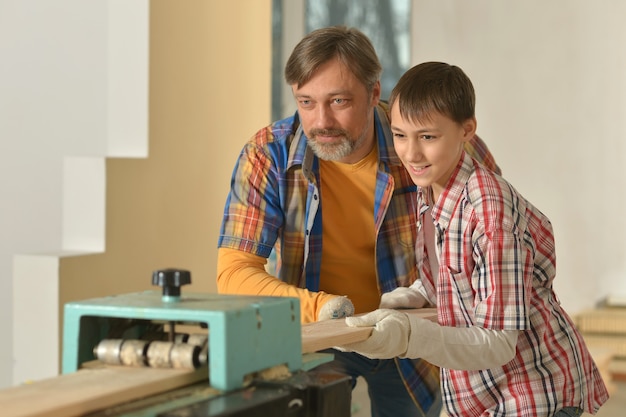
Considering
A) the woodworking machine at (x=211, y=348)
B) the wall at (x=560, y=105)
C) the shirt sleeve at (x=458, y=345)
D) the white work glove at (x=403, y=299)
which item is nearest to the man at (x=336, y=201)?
the white work glove at (x=403, y=299)

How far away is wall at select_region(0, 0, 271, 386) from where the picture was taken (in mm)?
3871

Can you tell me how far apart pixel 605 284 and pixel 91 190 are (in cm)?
473

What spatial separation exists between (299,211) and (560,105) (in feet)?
15.7

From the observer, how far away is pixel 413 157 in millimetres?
1962

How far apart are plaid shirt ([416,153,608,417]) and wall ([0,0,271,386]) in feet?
7.10

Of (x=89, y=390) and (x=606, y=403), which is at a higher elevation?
(x=89, y=390)

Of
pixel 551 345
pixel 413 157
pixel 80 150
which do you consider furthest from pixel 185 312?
pixel 80 150

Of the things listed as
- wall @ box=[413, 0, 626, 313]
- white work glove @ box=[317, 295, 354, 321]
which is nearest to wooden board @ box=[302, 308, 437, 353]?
white work glove @ box=[317, 295, 354, 321]

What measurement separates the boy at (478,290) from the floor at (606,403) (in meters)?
2.78

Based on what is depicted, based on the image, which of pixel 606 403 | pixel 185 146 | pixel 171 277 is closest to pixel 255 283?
pixel 171 277

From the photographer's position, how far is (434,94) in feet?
6.42

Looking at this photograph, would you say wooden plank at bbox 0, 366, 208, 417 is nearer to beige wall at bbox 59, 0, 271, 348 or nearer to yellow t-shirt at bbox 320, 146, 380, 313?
yellow t-shirt at bbox 320, 146, 380, 313

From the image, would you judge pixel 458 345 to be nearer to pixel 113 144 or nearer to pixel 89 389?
pixel 89 389

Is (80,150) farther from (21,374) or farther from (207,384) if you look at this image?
(207,384)
